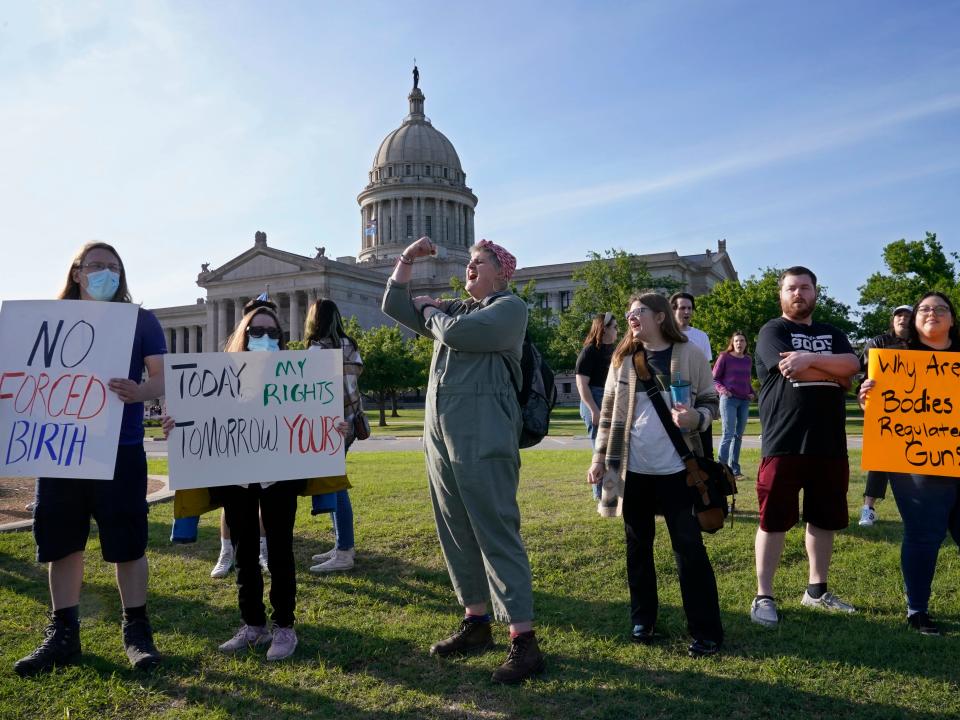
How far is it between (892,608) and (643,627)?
1911 mm

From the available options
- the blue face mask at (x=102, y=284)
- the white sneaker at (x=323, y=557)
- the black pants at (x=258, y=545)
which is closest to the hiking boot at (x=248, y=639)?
the black pants at (x=258, y=545)

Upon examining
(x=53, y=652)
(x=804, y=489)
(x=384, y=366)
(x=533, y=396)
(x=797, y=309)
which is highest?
(x=384, y=366)

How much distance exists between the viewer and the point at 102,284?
4.69 meters

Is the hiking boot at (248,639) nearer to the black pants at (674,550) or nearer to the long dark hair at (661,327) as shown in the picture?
the black pants at (674,550)

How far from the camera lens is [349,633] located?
16.6 ft

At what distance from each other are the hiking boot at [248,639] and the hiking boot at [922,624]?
4.06m

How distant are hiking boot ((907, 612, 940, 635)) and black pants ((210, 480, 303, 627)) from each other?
12.8 ft

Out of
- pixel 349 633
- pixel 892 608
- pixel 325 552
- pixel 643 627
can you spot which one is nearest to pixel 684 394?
pixel 643 627

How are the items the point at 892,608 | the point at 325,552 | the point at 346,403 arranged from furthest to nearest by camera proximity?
the point at 325,552 → the point at 346,403 → the point at 892,608

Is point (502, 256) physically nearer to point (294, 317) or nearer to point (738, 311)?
point (738, 311)

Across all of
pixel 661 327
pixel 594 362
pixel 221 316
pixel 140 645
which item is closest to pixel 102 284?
pixel 140 645

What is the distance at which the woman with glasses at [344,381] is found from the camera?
6035 millimetres

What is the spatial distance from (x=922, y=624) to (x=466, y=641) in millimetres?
2898

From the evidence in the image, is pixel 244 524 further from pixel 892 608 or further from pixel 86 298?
pixel 892 608
